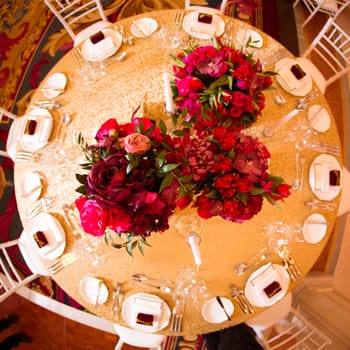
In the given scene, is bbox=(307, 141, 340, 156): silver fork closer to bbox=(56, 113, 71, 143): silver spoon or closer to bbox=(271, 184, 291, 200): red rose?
bbox=(271, 184, 291, 200): red rose

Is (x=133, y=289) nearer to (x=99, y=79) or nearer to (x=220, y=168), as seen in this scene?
(x=220, y=168)

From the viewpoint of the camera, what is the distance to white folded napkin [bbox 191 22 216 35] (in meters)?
2.15

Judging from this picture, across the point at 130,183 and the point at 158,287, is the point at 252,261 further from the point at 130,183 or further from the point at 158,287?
the point at 130,183

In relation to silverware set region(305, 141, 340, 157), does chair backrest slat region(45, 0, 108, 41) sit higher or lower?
higher

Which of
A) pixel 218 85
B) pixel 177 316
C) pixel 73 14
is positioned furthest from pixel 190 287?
pixel 73 14

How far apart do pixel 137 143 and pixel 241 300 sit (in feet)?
3.97

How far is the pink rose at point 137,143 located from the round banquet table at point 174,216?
0.82 meters

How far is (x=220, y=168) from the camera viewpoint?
1.27 metres

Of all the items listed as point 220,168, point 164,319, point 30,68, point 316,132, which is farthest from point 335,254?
point 30,68

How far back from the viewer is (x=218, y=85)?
1415mm

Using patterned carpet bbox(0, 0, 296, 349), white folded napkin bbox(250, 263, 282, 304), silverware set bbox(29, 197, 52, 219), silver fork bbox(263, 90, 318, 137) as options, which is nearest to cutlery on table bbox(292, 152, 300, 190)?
silver fork bbox(263, 90, 318, 137)

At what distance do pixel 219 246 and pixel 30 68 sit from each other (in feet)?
9.25

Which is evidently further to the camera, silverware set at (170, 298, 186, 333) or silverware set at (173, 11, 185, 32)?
silverware set at (173, 11, 185, 32)

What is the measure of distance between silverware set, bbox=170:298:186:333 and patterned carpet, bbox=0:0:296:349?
216cm
